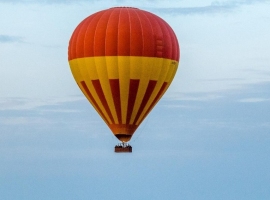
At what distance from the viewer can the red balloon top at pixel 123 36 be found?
66125 millimetres

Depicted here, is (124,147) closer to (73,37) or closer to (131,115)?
(131,115)

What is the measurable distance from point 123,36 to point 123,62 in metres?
1.27

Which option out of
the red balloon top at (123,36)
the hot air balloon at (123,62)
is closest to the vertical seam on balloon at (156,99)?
the hot air balloon at (123,62)

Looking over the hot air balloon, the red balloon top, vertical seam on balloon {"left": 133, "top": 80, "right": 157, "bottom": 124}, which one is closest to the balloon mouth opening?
the hot air balloon

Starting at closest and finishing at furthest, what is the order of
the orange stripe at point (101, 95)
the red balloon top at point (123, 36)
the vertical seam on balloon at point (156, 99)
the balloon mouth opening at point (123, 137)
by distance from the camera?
the red balloon top at point (123, 36), the orange stripe at point (101, 95), the balloon mouth opening at point (123, 137), the vertical seam on balloon at point (156, 99)

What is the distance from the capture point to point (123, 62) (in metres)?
66.2

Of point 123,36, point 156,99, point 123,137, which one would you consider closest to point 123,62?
point 123,36

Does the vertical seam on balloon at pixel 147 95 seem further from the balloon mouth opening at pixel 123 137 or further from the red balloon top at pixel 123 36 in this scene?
the red balloon top at pixel 123 36

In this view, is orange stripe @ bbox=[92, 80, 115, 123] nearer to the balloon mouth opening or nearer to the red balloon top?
the balloon mouth opening

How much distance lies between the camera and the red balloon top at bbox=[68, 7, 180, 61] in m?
66.1

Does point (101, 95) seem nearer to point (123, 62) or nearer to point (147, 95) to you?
point (123, 62)

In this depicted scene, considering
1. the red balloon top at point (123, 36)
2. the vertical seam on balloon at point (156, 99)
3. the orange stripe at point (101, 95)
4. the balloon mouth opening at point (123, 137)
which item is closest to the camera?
the red balloon top at point (123, 36)

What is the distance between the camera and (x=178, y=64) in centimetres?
6850

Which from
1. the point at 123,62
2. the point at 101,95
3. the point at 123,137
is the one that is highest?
the point at 123,62
